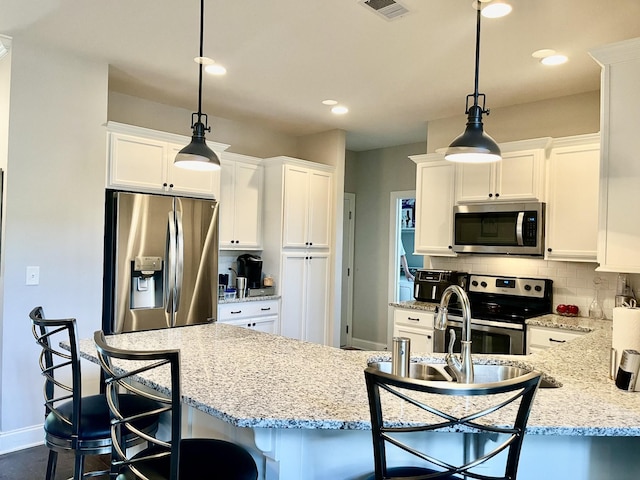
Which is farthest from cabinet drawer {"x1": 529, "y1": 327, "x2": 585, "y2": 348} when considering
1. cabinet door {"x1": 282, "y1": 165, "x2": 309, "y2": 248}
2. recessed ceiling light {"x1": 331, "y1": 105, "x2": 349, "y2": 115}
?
recessed ceiling light {"x1": 331, "y1": 105, "x2": 349, "y2": 115}

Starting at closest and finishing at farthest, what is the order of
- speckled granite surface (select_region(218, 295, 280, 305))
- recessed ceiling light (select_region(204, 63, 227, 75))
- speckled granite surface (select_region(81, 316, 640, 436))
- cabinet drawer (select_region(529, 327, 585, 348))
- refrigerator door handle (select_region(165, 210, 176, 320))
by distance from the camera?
speckled granite surface (select_region(81, 316, 640, 436)) < cabinet drawer (select_region(529, 327, 585, 348)) < recessed ceiling light (select_region(204, 63, 227, 75)) < refrigerator door handle (select_region(165, 210, 176, 320)) < speckled granite surface (select_region(218, 295, 280, 305))

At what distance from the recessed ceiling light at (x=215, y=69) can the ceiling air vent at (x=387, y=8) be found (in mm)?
1358

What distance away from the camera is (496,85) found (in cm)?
375

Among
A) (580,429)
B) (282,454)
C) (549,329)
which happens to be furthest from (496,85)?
(282,454)

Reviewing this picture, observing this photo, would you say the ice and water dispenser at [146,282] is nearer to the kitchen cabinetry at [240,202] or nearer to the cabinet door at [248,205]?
the kitchen cabinetry at [240,202]

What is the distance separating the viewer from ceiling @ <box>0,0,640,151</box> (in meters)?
2.62

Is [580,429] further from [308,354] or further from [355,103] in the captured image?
[355,103]

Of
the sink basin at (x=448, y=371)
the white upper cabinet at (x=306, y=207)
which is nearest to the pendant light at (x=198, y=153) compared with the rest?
the sink basin at (x=448, y=371)

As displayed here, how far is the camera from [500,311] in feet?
12.9

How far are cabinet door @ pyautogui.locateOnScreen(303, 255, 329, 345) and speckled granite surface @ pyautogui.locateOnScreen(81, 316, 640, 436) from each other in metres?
2.53

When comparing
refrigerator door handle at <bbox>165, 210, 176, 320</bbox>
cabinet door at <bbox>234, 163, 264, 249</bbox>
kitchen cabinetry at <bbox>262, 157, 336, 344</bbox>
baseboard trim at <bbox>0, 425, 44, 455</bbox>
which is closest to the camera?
baseboard trim at <bbox>0, 425, 44, 455</bbox>

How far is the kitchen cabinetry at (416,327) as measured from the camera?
4145mm

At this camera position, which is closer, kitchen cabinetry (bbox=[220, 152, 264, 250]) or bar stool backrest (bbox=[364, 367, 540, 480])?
bar stool backrest (bbox=[364, 367, 540, 480])

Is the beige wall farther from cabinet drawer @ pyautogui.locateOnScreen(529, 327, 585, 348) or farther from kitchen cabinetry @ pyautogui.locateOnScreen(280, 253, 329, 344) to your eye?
cabinet drawer @ pyautogui.locateOnScreen(529, 327, 585, 348)
